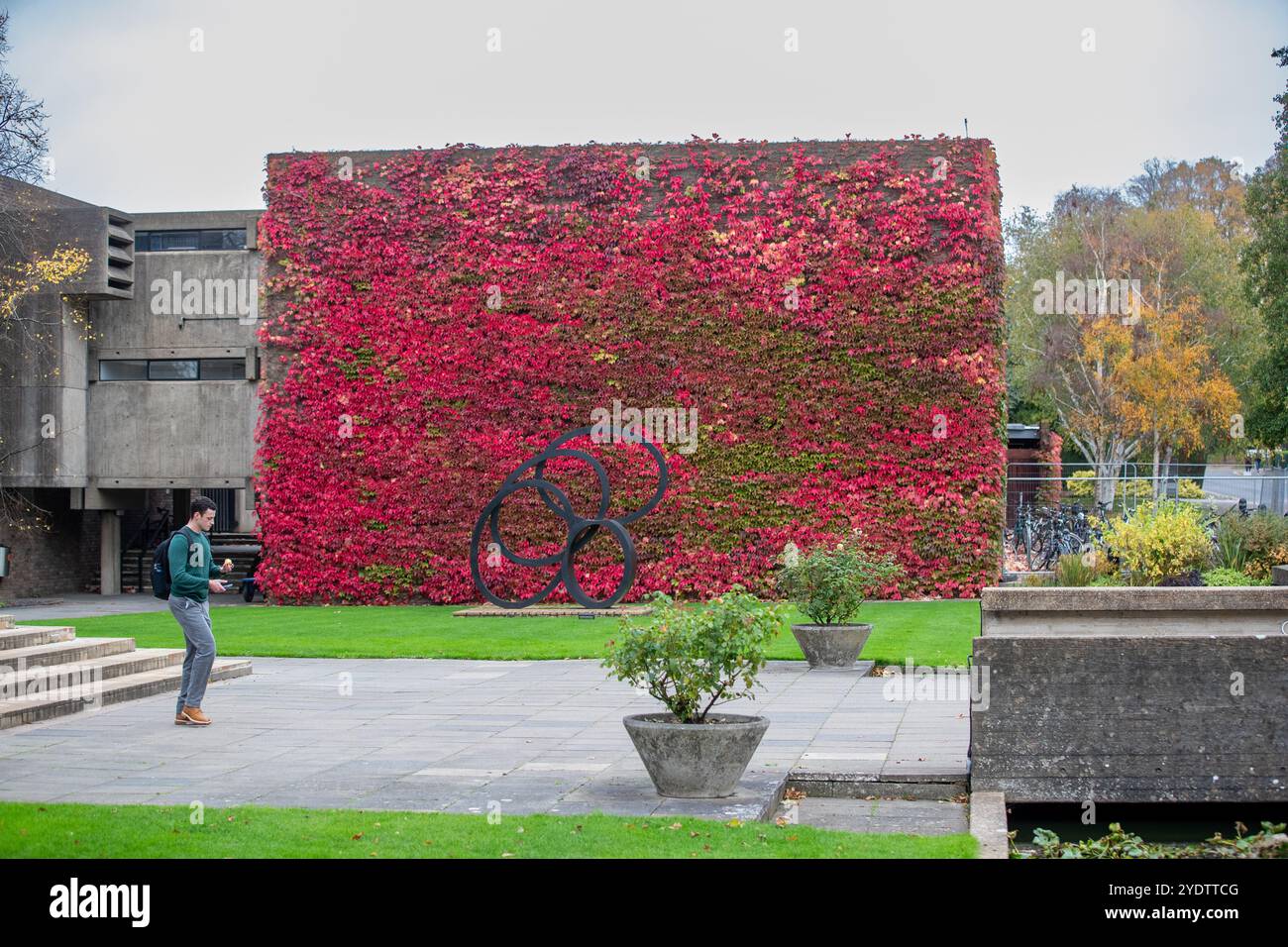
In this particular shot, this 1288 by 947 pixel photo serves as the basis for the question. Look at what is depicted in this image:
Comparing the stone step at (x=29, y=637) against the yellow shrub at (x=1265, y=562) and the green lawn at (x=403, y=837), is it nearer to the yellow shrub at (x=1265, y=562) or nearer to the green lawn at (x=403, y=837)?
the green lawn at (x=403, y=837)

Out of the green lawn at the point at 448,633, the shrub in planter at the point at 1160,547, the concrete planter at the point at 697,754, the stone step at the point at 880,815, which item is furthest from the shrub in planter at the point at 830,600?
the concrete planter at the point at 697,754

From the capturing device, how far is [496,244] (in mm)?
25406

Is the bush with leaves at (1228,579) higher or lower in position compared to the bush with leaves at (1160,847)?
higher

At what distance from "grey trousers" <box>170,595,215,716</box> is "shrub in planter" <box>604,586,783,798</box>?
4.80 meters

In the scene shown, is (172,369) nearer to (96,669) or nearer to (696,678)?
(96,669)

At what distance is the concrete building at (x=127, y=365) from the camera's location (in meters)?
27.6

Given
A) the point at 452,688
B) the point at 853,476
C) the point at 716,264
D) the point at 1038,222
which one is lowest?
the point at 452,688

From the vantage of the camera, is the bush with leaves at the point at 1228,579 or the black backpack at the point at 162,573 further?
the bush with leaves at the point at 1228,579

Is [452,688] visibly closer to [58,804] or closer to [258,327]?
[58,804]

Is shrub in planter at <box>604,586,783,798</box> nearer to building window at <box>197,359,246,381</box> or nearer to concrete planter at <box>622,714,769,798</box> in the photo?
concrete planter at <box>622,714,769,798</box>

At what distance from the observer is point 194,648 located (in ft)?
38.6
